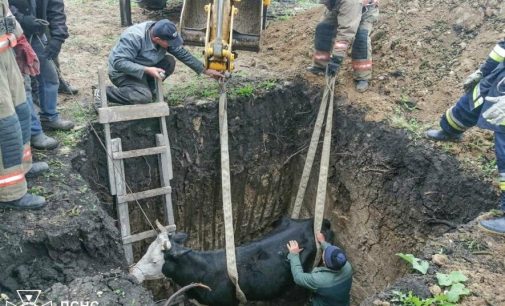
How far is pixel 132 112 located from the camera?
5.55 metres

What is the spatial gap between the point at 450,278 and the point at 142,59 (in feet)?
13.1

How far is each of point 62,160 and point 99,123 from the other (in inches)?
30.1

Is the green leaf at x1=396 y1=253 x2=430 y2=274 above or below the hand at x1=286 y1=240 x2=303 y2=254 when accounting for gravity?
above

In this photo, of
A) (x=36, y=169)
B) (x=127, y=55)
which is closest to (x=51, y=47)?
(x=127, y=55)

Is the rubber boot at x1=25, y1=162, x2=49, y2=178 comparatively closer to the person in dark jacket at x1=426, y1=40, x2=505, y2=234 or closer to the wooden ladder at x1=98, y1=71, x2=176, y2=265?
the wooden ladder at x1=98, y1=71, x2=176, y2=265

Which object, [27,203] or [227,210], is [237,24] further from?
[27,203]

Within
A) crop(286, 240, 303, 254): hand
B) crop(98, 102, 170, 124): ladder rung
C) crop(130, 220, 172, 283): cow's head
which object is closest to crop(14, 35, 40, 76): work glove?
crop(98, 102, 170, 124): ladder rung

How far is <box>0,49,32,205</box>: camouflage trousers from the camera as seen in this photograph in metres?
3.87

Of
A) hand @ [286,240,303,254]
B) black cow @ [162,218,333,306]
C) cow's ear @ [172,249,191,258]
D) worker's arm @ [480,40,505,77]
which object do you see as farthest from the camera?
hand @ [286,240,303,254]

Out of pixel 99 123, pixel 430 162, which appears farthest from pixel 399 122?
pixel 99 123

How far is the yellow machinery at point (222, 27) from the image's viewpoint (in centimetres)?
487

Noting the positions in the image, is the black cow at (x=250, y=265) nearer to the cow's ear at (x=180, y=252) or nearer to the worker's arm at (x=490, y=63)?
the cow's ear at (x=180, y=252)

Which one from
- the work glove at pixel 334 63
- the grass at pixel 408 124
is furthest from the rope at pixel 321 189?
the grass at pixel 408 124

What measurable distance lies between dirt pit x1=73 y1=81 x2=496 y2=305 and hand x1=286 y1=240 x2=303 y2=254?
3.90ft
